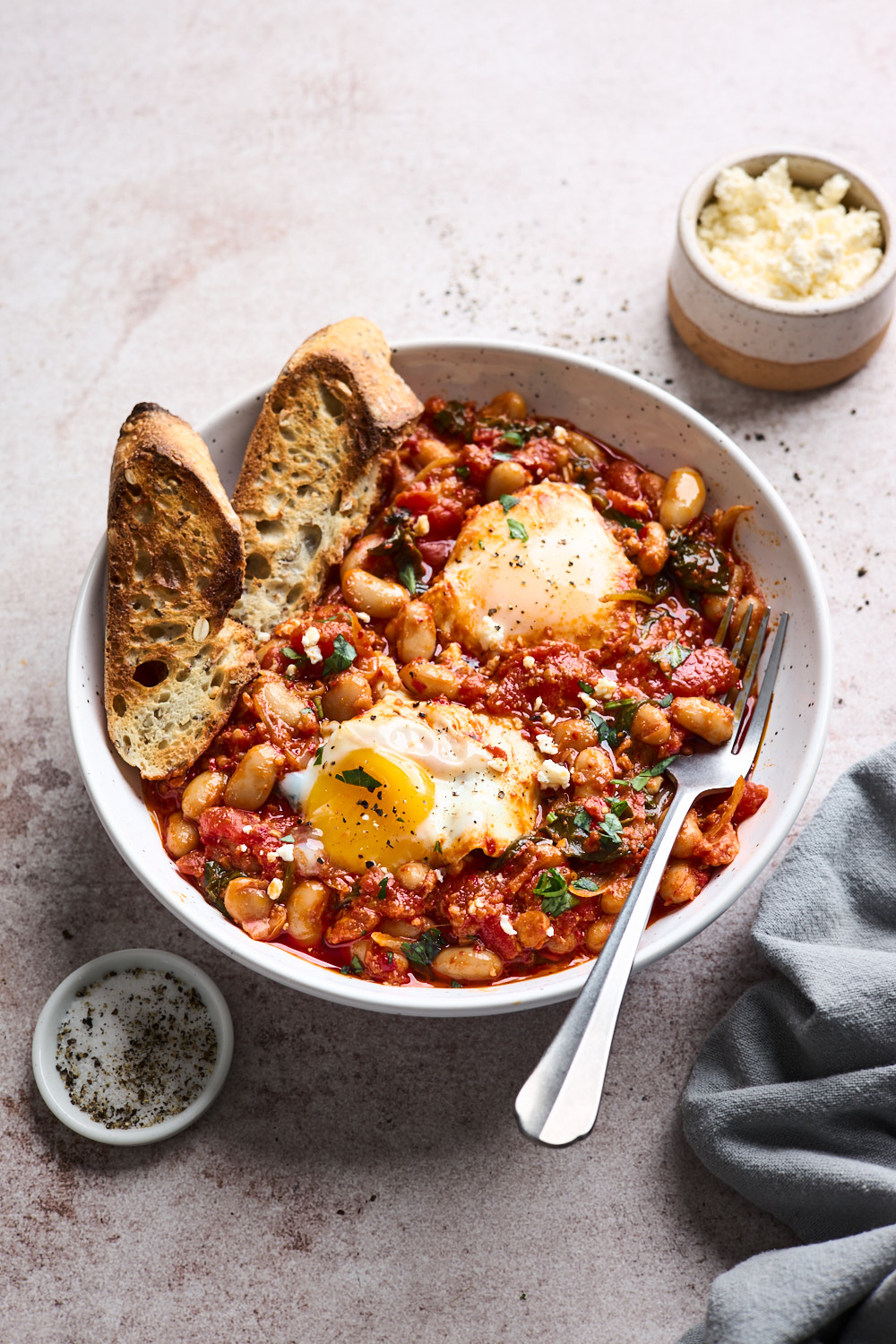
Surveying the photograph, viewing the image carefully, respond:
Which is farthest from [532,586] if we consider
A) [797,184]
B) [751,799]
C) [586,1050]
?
[797,184]

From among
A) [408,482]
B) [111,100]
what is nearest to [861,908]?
[408,482]

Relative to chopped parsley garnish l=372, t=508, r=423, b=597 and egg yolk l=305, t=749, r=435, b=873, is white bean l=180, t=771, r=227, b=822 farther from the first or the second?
chopped parsley garnish l=372, t=508, r=423, b=597

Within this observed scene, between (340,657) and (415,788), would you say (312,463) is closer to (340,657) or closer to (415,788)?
(340,657)

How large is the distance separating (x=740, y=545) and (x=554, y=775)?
1237 millimetres

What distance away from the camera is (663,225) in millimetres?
5406

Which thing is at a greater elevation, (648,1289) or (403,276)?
(403,276)

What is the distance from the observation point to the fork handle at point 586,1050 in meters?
3.06

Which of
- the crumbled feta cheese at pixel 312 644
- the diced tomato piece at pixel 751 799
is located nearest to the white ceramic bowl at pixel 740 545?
the diced tomato piece at pixel 751 799

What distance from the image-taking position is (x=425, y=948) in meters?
3.62

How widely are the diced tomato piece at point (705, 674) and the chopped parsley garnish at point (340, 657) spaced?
113 cm

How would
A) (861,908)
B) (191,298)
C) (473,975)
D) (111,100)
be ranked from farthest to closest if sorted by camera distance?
(111,100)
(191,298)
(861,908)
(473,975)

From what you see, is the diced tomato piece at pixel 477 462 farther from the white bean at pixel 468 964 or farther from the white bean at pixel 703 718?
the white bean at pixel 468 964

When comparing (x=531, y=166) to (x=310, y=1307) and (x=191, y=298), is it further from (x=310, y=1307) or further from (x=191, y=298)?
(x=310, y=1307)

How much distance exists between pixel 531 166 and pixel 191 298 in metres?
1.79
